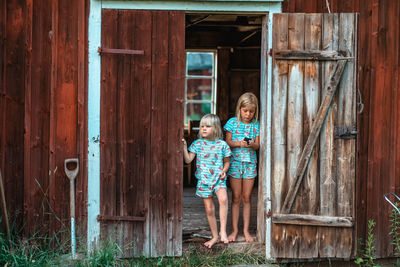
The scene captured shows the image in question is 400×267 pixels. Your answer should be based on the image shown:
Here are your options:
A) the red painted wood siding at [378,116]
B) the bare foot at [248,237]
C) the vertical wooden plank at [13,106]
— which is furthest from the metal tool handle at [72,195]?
the red painted wood siding at [378,116]

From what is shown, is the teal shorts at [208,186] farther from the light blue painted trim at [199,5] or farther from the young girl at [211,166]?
the light blue painted trim at [199,5]

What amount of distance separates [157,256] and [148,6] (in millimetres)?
2560

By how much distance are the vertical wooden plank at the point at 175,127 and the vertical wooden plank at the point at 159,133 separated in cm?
4

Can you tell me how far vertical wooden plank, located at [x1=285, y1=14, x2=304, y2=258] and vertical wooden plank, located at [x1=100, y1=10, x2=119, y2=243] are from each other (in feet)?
5.75

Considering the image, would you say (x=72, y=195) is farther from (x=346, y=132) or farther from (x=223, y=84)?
(x=223, y=84)

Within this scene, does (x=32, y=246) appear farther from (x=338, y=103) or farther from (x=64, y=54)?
(x=338, y=103)

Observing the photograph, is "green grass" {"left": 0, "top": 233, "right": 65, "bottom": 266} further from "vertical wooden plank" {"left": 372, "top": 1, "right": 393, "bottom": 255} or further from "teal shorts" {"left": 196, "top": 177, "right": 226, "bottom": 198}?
"vertical wooden plank" {"left": 372, "top": 1, "right": 393, "bottom": 255}

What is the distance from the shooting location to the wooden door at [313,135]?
4645mm

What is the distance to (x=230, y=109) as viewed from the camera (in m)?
9.35

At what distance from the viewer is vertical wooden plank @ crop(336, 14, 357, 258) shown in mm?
4629

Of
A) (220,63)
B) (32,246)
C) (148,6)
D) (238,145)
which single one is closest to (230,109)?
(220,63)

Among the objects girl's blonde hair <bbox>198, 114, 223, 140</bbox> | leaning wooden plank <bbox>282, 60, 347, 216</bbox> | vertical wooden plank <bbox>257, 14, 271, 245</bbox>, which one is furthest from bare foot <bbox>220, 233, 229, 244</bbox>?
girl's blonde hair <bbox>198, 114, 223, 140</bbox>

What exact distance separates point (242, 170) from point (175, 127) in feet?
3.06

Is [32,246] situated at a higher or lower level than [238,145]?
lower
